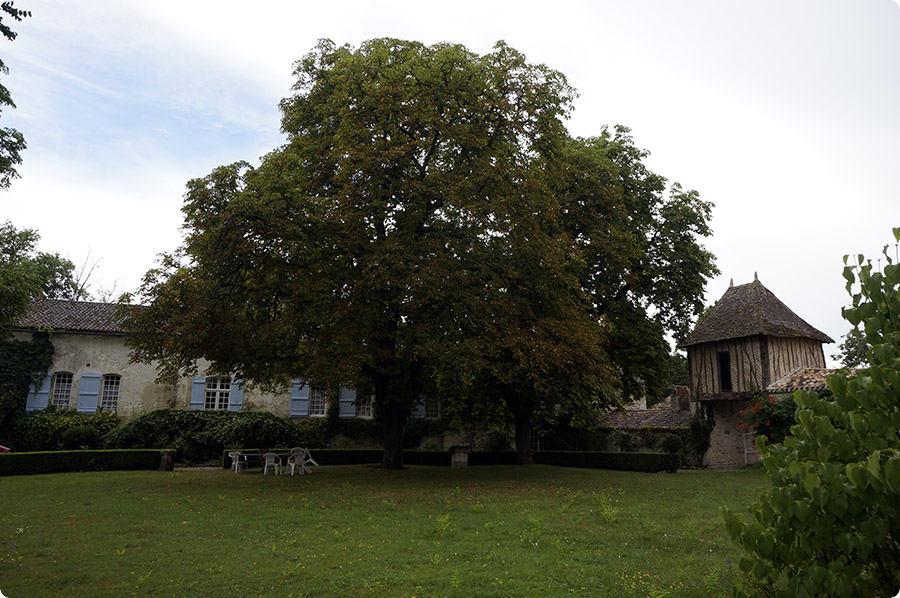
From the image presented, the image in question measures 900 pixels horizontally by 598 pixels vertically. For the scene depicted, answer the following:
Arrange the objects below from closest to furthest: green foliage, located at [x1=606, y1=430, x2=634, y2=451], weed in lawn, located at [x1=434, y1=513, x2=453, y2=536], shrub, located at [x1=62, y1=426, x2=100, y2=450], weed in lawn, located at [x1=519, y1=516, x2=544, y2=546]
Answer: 1. weed in lawn, located at [x1=519, y1=516, x2=544, y2=546]
2. weed in lawn, located at [x1=434, y1=513, x2=453, y2=536]
3. shrub, located at [x1=62, y1=426, x2=100, y2=450]
4. green foliage, located at [x1=606, y1=430, x2=634, y2=451]

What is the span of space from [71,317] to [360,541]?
25.6 metres

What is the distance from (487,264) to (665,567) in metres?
10.0

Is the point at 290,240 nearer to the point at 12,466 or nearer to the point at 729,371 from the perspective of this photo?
the point at 12,466

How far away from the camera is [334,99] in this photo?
16203 mm

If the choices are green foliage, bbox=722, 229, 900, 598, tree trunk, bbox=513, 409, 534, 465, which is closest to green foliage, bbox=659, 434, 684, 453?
tree trunk, bbox=513, 409, 534, 465

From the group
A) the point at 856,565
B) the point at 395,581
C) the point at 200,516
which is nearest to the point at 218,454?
the point at 200,516

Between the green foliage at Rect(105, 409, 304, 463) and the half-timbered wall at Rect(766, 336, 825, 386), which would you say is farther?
the half-timbered wall at Rect(766, 336, 825, 386)

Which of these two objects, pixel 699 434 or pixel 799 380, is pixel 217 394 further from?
pixel 799 380

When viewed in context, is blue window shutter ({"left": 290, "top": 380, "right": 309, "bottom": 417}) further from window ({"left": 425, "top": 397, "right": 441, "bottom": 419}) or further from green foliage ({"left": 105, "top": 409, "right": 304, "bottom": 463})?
window ({"left": 425, "top": 397, "right": 441, "bottom": 419})

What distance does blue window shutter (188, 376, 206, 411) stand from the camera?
27625 millimetres

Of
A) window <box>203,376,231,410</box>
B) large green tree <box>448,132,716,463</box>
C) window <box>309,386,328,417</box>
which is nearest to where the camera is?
large green tree <box>448,132,716,463</box>

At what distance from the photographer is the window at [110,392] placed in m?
27.1

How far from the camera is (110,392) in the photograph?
2733 centimetres

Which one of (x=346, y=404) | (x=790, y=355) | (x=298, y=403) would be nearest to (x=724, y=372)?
(x=790, y=355)
